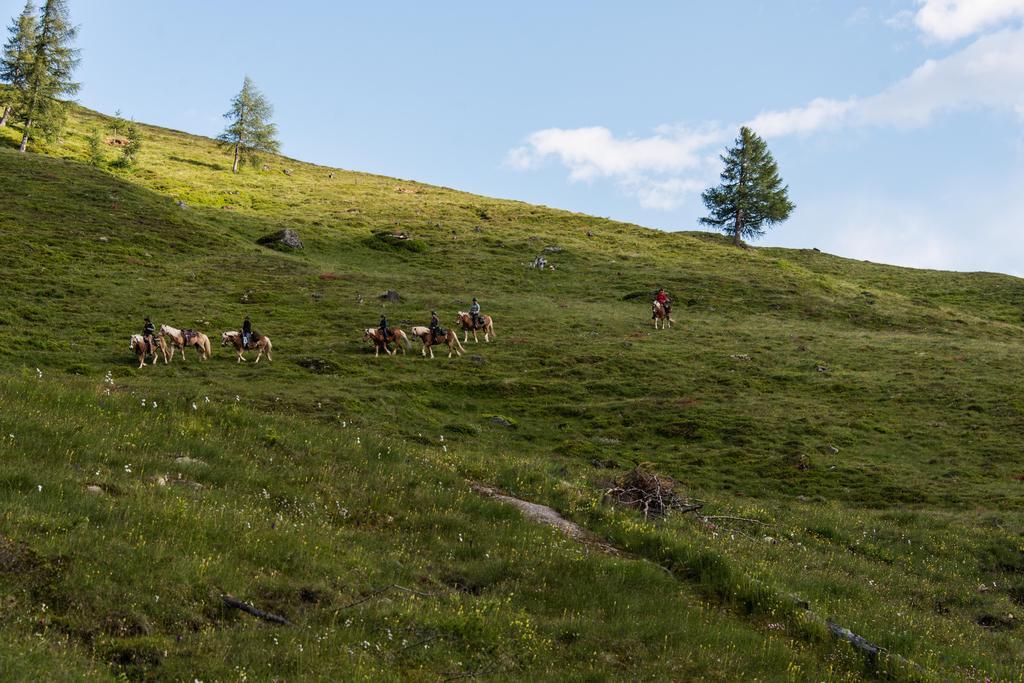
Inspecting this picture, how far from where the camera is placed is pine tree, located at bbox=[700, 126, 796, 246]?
104 m

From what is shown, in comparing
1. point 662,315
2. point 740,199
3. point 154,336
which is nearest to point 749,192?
point 740,199

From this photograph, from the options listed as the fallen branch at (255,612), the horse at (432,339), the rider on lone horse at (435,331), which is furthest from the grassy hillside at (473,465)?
the rider on lone horse at (435,331)

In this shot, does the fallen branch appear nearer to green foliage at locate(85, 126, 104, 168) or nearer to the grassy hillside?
the grassy hillside

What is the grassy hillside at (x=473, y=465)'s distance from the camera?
32.1 ft

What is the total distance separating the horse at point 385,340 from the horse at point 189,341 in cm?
842

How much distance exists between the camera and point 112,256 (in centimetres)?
5381

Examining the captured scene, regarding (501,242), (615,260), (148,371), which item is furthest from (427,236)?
(148,371)

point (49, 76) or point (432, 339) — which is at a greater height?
point (49, 76)

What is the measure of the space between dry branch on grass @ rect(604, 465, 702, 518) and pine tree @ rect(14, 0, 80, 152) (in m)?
88.2

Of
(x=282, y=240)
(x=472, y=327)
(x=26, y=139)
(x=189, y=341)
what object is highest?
(x=26, y=139)

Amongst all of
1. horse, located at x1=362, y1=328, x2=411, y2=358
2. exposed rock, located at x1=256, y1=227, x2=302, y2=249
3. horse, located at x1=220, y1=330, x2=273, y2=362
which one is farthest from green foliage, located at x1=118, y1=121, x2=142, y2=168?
horse, located at x1=362, y1=328, x2=411, y2=358

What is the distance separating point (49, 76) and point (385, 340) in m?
70.1

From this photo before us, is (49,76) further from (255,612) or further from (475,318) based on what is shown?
(255,612)

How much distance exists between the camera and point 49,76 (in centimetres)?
8519
